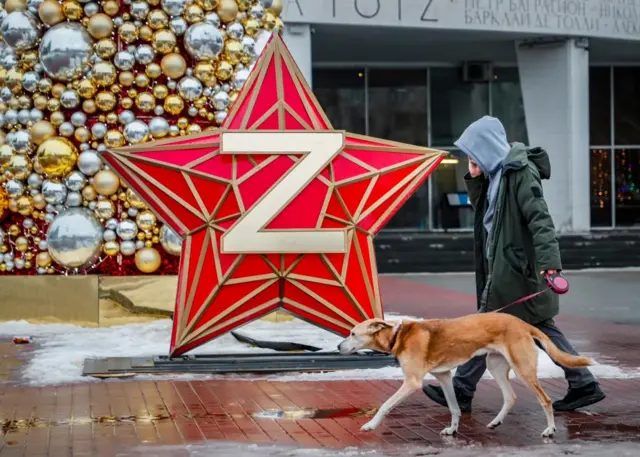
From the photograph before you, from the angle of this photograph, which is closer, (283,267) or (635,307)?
(283,267)

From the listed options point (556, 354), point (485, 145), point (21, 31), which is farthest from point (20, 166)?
point (556, 354)

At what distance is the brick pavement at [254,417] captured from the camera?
6516 millimetres

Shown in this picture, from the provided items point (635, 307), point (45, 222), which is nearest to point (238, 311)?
point (45, 222)

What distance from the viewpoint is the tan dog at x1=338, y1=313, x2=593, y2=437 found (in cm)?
658

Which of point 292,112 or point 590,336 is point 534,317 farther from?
point 590,336

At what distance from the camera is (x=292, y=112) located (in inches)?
371

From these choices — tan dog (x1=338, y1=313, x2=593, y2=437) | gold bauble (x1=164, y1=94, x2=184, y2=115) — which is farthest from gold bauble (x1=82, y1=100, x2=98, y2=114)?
tan dog (x1=338, y1=313, x2=593, y2=437)

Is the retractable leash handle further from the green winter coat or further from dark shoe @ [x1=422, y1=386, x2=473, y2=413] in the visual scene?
dark shoe @ [x1=422, y1=386, x2=473, y2=413]

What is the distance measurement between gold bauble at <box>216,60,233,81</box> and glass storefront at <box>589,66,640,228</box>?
2169cm

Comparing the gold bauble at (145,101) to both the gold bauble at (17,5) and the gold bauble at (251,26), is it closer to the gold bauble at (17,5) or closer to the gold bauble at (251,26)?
the gold bauble at (251,26)

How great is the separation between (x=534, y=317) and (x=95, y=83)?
19.9 ft

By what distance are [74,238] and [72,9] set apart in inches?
92.2

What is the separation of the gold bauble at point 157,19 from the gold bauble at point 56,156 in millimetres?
1484

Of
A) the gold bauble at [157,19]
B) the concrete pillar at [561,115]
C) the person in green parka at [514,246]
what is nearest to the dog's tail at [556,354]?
the person in green parka at [514,246]
